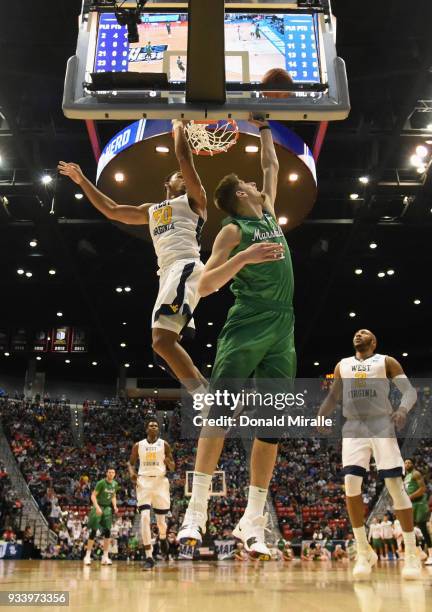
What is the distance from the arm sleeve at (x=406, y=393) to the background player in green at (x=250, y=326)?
1672mm

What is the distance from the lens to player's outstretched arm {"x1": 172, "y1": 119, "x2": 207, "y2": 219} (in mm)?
4062

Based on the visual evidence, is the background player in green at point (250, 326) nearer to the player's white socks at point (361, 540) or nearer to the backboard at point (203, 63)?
the backboard at point (203, 63)

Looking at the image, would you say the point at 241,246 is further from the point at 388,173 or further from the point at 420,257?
the point at 420,257

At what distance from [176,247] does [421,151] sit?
9.84 meters

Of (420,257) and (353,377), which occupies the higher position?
(420,257)

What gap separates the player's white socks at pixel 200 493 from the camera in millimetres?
3334

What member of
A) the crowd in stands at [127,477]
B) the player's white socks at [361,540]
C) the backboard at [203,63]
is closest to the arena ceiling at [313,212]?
the crowd in stands at [127,477]

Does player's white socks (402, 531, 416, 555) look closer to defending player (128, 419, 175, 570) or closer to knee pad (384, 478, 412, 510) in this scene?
knee pad (384, 478, 412, 510)

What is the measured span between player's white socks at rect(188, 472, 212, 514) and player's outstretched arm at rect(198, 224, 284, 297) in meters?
1.06

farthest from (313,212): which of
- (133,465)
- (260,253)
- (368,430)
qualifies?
(260,253)

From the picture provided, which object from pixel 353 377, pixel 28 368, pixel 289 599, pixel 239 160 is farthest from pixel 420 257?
pixel 28 368

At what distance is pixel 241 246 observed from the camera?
3664 millimetres

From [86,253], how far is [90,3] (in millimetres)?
14100

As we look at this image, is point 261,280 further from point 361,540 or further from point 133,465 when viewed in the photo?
point 133,465
